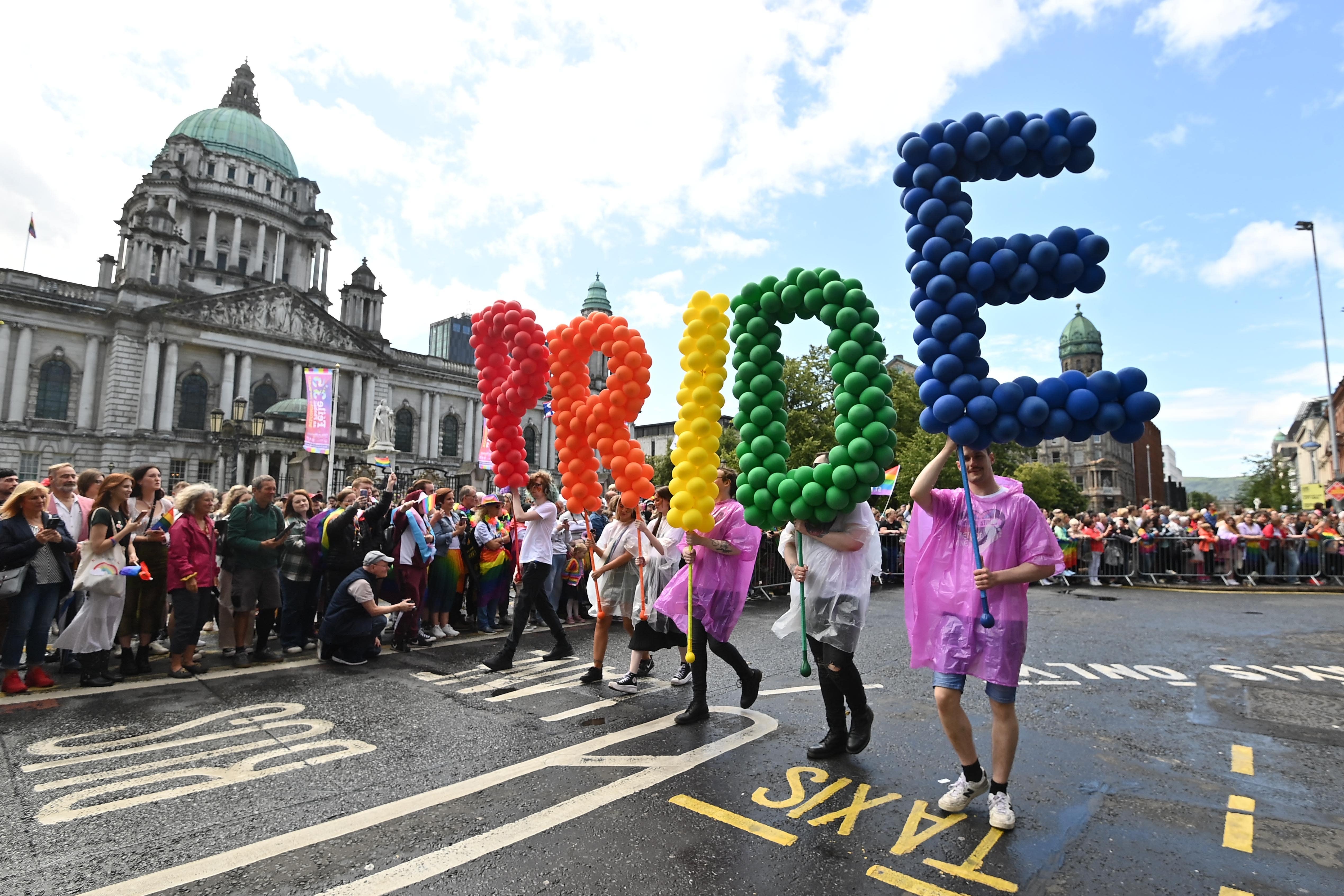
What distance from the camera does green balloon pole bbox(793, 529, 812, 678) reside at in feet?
15.4

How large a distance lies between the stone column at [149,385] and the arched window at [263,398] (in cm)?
577

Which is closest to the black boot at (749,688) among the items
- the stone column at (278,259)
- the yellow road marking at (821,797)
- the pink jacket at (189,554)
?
the yellow road marking at (821,797)

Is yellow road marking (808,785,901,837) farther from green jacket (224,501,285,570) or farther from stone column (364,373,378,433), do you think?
stone column (364,373,378,433)

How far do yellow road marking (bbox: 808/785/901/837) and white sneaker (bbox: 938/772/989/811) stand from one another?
269 mm

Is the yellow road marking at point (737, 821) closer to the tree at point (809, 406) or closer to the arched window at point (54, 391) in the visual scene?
the tree at point (809, 406)

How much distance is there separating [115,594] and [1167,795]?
27.6 ft

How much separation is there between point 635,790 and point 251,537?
5.69 metres

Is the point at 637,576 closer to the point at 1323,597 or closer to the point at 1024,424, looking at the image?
the point at 1024,424

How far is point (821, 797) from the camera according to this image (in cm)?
388

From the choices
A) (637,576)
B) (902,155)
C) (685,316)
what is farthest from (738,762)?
A: (902,155)

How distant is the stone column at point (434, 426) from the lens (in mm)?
59031

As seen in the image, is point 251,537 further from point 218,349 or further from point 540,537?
point 218,349

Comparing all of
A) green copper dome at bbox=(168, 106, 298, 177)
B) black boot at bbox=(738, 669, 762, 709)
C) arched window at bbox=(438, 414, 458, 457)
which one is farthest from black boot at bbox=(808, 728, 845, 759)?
green copper dome at bbox=(168, 106, 298, 177)

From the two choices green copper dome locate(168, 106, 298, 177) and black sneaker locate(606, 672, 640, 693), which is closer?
black sneaker locate(606, 672, 640, 693)
